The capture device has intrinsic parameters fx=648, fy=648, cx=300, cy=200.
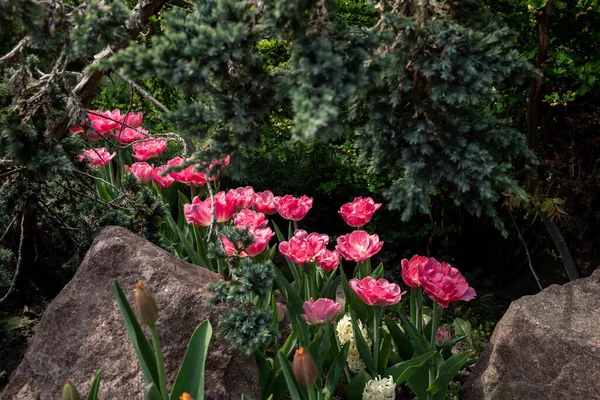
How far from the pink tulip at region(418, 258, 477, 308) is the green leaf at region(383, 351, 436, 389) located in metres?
0.20

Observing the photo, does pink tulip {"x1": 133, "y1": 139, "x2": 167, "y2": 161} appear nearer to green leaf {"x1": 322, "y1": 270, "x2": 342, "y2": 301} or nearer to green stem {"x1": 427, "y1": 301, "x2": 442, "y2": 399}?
green leaf {"x1": 322, "y1": 270, "x2": 342, "y2": 301}

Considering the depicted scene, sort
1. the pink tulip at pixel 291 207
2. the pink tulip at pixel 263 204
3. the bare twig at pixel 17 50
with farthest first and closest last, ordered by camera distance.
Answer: the pink tulip at pixel 263 204
the pink tulip at pixel 291 207
the bare twig at pixel 17 50

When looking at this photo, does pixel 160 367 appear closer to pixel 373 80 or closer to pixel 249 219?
pixel 249 219

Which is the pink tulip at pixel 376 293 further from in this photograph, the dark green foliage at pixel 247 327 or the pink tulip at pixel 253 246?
the dark green foliage at pixel 247 327

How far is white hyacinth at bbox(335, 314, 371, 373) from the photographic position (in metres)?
2.52

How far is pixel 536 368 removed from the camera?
92.9 inches

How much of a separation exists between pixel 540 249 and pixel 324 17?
313 cm

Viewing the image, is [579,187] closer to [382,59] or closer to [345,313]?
[345,313]

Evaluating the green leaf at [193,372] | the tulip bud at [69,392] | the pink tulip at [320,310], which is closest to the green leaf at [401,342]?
the pink tulip at [320,310]

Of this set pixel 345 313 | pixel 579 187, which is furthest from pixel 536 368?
pixel 579 187

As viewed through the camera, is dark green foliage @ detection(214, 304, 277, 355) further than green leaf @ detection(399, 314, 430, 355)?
No

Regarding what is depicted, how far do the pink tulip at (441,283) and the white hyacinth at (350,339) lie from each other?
0.36 m

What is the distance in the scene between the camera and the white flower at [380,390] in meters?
2.29

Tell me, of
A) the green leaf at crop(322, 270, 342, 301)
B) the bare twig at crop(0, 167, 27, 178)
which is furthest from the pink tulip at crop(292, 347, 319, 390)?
the bare twig at crop(0, 167, 27, 178)
